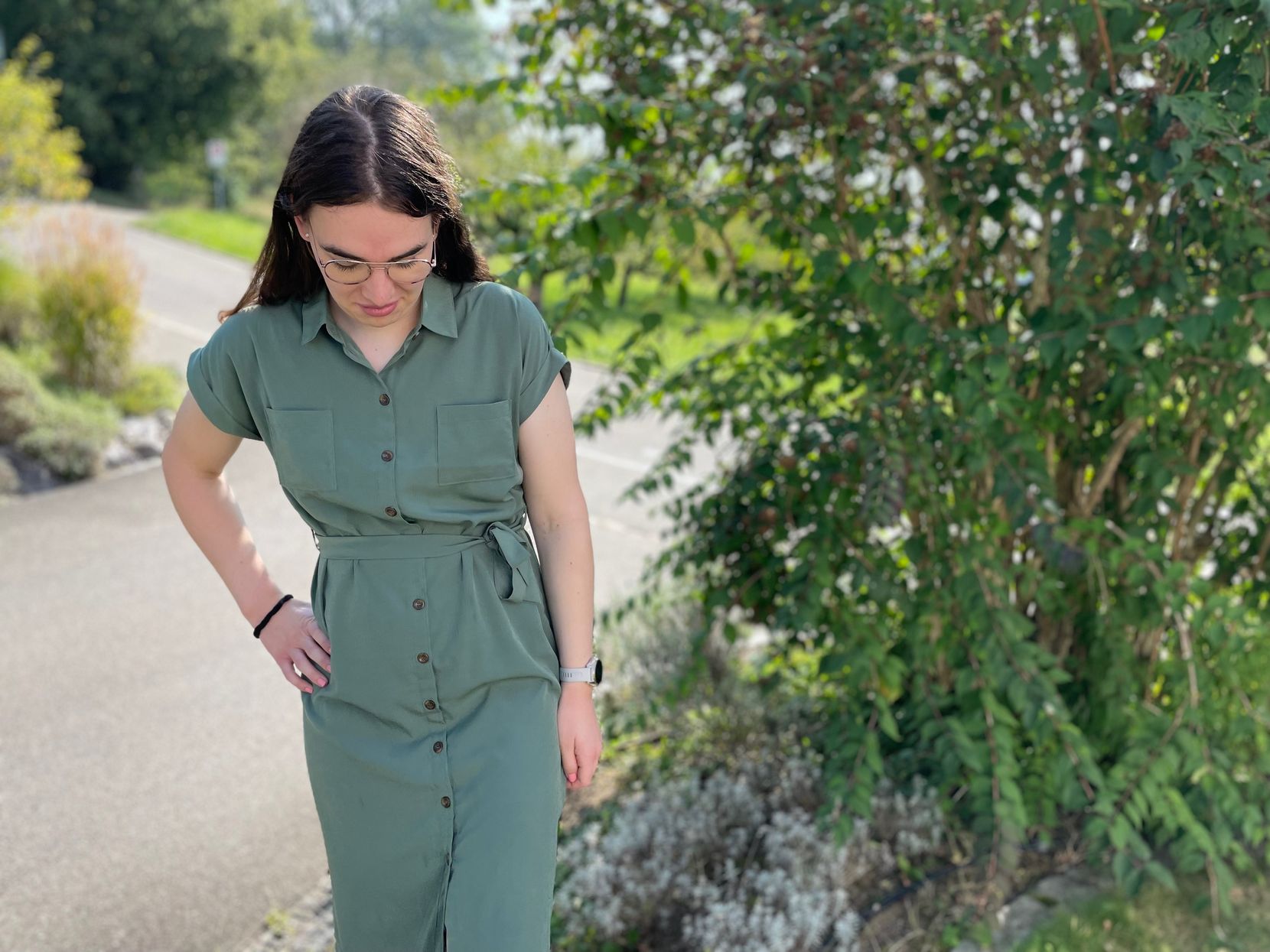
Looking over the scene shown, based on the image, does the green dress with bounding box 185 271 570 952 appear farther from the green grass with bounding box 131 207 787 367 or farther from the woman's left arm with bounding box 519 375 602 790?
the green grass with bounding box 131 207 787 367

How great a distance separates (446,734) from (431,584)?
245 millimetres

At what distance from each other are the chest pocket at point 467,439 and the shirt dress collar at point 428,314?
5.0 inches

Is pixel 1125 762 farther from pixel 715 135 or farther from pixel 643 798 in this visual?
pixel 715 135

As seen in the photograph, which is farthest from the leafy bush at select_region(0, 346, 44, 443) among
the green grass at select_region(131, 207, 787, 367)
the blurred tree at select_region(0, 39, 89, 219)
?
the blurred tree at select_region(0, 39, 89, 219)

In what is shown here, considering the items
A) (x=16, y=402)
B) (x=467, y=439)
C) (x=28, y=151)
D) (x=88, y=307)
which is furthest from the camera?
(x=28, y=151)

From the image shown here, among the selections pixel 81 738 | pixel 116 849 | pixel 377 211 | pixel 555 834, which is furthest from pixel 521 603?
pixel 81 738

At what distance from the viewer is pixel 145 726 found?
4.85m

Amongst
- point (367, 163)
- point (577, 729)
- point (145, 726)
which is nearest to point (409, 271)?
point (367, 163)

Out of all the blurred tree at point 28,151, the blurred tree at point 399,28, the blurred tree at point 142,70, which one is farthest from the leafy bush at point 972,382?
the blurred tree at point 399,28

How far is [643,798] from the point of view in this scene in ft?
12.3

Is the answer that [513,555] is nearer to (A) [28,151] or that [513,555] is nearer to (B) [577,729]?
(B) [577,729]

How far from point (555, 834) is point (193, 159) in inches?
1338

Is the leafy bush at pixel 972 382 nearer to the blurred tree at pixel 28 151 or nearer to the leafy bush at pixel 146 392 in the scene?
the leafy bush at pixel 146 392

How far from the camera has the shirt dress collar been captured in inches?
73.3
